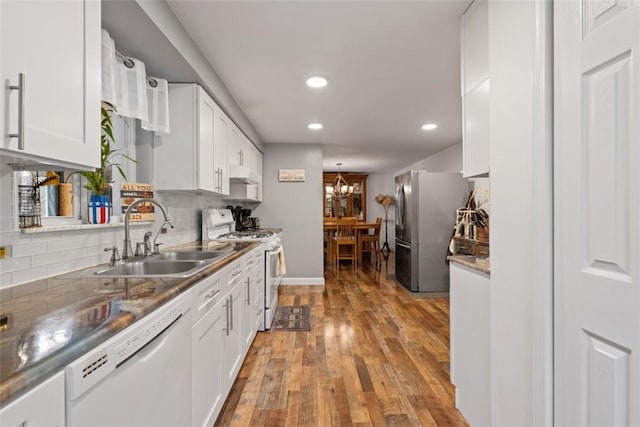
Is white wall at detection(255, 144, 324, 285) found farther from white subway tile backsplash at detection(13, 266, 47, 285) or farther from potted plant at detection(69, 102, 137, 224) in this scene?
white subway tile backsplash at detection(13, 266, 47, 285)

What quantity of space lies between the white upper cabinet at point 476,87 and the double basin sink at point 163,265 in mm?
1540

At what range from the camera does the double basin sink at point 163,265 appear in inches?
62.5

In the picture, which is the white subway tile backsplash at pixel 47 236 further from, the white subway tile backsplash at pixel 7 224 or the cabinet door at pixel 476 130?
the cabinet door at pixel 476 130

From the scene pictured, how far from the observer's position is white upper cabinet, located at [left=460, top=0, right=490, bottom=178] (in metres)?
1.60

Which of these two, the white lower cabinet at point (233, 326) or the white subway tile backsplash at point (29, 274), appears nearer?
the white subway tile backsplash at point (29, 274)

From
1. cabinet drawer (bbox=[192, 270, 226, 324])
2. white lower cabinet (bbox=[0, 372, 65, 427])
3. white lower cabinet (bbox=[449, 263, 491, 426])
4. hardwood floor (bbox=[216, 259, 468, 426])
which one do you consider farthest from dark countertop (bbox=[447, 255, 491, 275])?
white lower cabinet (bbox=[0, 372, 65, 427])

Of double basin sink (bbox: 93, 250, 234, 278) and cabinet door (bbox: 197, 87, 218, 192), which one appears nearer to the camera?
double basin sink (bbox: 93, 250, 234, 278)

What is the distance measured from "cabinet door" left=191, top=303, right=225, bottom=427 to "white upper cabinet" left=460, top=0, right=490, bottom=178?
1.60 metres

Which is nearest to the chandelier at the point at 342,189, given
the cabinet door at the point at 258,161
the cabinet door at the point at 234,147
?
the cabinet door at the point at 258,161

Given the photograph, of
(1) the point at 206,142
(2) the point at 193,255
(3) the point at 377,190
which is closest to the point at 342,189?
(3) the point at 377,190

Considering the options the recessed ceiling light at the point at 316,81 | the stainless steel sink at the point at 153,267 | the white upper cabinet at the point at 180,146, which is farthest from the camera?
the recessed ceiling light at the point at 316,81

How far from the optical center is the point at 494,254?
4.71 ft

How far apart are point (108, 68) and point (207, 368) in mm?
1555

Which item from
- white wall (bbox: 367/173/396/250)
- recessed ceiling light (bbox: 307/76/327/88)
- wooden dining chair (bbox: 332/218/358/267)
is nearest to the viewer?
recessed ceiling light (bbox: 307/76/327/88)
